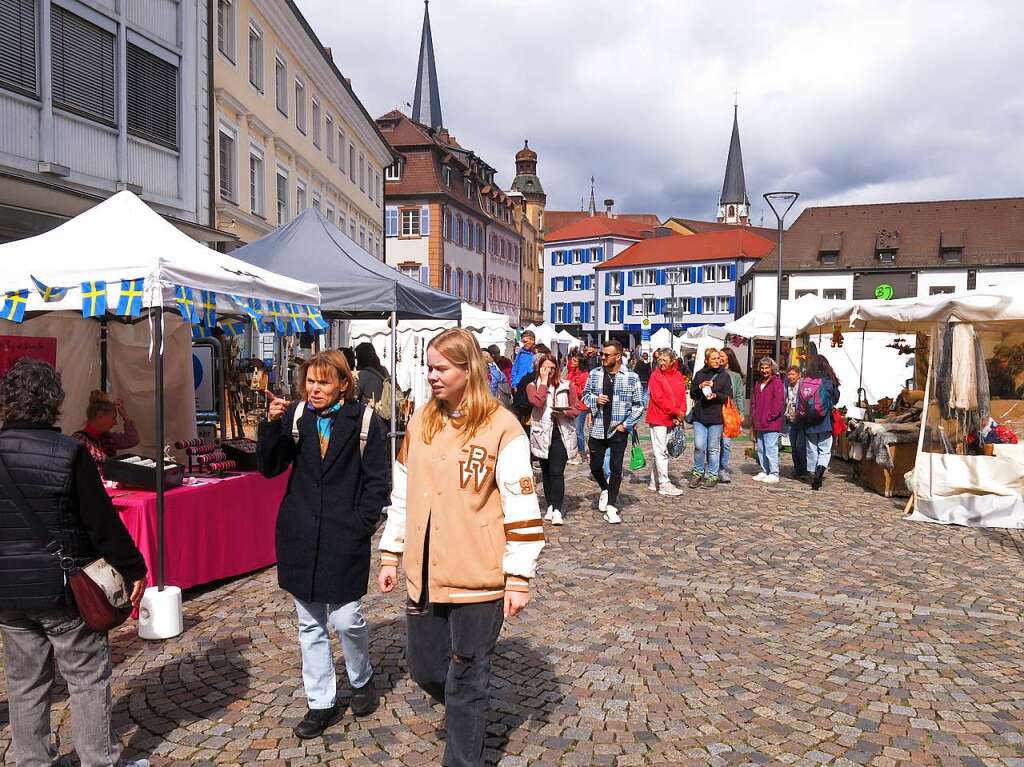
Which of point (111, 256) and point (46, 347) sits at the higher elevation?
point (111, 256)

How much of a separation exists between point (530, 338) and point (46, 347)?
8.65 metres

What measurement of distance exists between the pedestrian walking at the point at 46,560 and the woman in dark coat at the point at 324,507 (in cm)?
69

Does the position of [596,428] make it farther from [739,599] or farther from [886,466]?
[886,466]

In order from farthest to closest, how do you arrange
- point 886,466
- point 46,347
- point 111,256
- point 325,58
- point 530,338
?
point 325,58 → point 530,338 → point 886,466 → point 46,347 → point 111,256

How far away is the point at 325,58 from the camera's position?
2592 cm

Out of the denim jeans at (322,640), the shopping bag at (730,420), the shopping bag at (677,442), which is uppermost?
the shopping bag at (730,420)

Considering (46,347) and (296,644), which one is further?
(46,347)

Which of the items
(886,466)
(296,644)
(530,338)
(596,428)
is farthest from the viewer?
(530,338)

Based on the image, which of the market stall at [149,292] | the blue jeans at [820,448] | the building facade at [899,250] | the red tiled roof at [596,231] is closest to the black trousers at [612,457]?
the market stall at [149,292]

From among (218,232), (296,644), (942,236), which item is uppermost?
(942,236)

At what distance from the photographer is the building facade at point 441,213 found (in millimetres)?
47562

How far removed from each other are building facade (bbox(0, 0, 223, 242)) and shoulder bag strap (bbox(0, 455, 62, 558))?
9.60m

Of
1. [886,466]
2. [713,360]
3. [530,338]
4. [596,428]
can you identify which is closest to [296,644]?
[596,428]

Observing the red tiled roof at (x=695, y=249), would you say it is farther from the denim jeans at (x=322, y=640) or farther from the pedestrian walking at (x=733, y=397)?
the denim jeans at (x=322, y=640)
